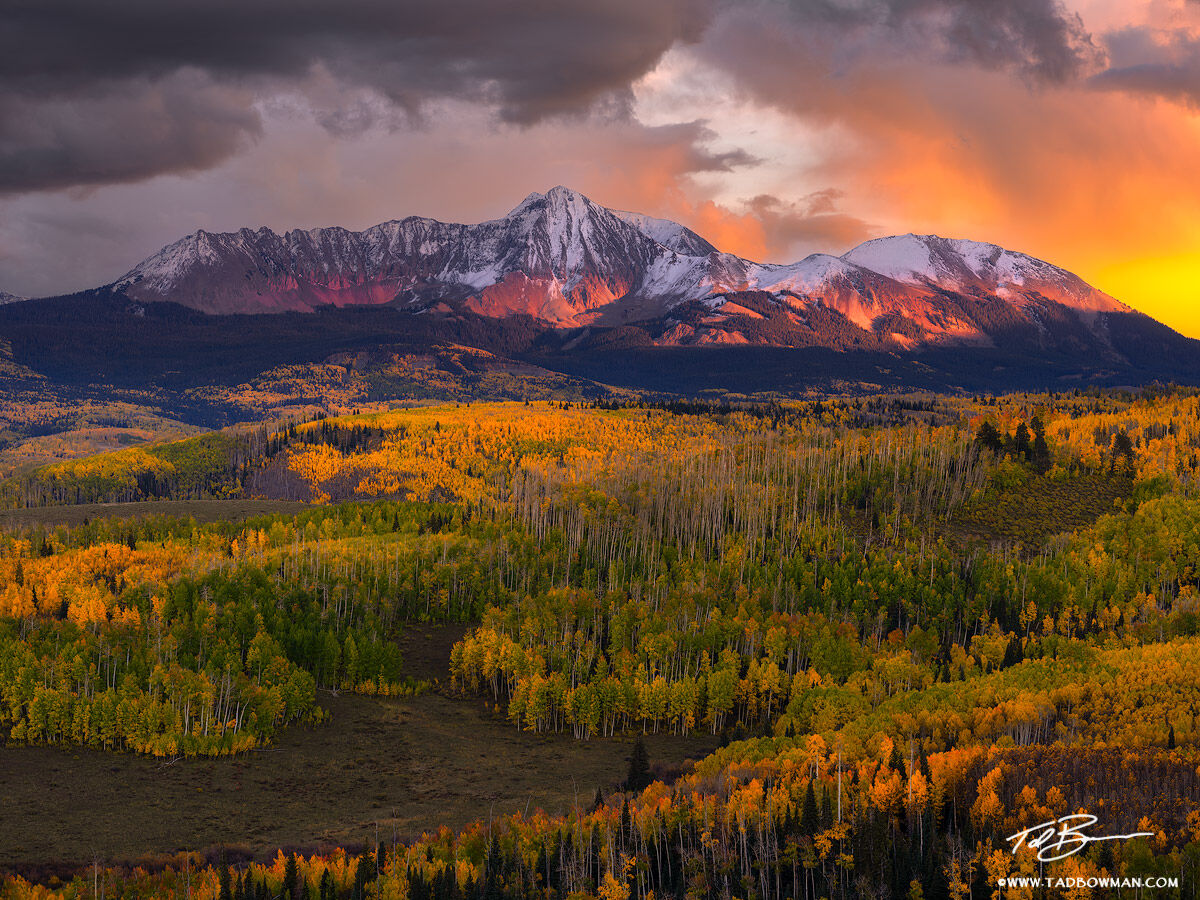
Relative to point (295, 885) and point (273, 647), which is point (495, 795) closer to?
point (295, 885)

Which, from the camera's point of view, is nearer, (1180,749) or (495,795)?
(1180,749)

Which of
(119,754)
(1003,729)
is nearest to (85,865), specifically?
(119,754)

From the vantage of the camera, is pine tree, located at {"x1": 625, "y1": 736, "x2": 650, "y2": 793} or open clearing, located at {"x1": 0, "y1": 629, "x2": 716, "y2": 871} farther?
pine tree, located at {"x1": 625, "y1": 736, "x2": 650, "y2": 793}

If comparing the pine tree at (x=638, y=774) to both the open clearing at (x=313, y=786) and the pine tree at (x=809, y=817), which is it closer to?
the open clearing at (x=313, y=786)

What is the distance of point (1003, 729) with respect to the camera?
14450 centimetres

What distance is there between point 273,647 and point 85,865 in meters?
79.9
